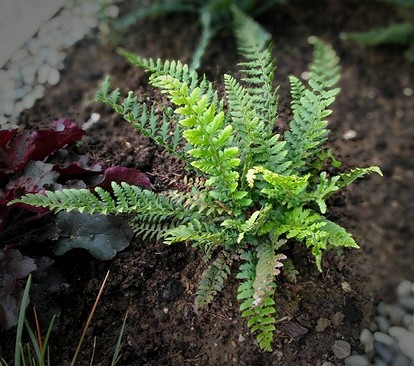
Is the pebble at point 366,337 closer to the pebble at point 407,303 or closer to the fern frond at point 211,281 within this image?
the pebble at point 407,303

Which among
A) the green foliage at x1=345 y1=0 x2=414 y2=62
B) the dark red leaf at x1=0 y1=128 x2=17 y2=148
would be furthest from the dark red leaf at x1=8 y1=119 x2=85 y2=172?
the green foliage at x1=345 y1=0 x2=414 y2=62

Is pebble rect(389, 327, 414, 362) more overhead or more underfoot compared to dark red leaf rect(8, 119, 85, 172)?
more underfoot

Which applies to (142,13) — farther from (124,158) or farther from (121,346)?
(121,346)

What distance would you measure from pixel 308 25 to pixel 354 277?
5.10 ft

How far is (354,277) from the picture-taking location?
2.03 metres

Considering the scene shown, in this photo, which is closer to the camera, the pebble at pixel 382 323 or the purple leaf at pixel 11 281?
the purple leaf at pixel 11 281

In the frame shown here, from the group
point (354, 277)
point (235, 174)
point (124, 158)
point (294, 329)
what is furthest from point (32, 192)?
point (354, 277)

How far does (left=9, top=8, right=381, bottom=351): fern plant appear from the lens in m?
1.68

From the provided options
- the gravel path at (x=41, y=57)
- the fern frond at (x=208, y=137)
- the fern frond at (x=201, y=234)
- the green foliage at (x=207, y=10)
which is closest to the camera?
the fern frond at (x=208, y=137)

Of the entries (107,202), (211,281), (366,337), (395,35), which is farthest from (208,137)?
(395,35)

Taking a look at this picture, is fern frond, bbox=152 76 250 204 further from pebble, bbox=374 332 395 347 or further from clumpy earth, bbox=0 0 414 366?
pebble, bbox=374 332 395 347

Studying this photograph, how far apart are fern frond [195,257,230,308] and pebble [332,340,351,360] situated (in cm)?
42

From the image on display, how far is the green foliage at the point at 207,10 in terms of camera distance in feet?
9.41

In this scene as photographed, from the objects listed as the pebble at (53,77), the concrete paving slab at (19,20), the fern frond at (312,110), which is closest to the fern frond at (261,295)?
the fern frond at (312,110)
